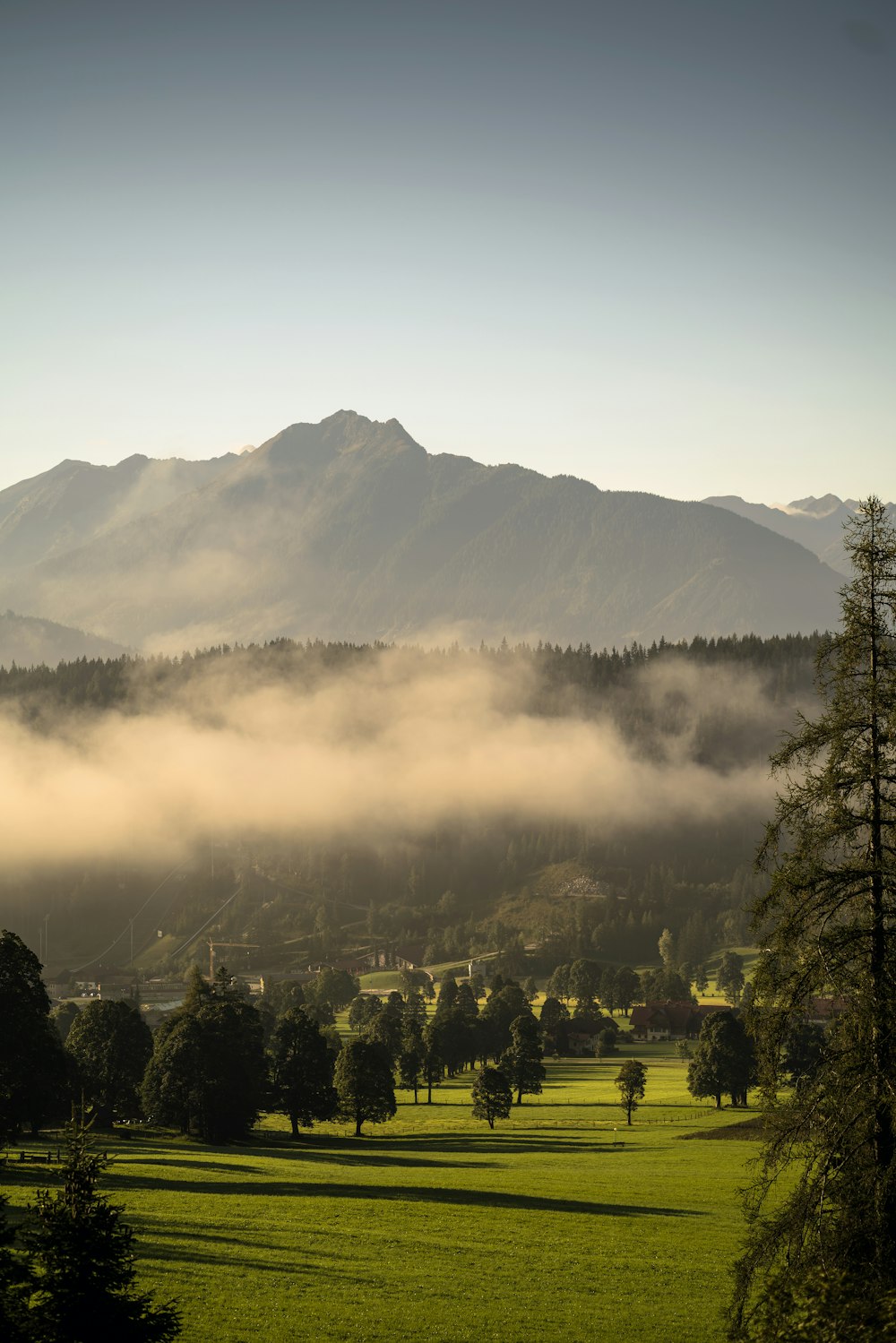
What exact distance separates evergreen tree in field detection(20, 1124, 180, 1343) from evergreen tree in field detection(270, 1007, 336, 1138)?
239ft

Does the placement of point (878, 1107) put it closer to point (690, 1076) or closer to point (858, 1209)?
point (858, 1209)

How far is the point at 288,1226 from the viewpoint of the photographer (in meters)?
58.3

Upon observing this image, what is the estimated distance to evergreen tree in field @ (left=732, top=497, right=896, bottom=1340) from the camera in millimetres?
29047

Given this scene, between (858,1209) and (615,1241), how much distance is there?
3500cm

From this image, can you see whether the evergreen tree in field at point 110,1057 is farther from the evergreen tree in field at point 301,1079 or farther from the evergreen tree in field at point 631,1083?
the evergreen tree in field at point 631,1083

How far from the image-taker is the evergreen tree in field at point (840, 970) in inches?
1144

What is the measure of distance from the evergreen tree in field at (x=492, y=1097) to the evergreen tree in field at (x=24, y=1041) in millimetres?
46726

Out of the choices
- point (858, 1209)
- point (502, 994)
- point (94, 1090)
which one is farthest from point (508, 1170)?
point (502, 994)

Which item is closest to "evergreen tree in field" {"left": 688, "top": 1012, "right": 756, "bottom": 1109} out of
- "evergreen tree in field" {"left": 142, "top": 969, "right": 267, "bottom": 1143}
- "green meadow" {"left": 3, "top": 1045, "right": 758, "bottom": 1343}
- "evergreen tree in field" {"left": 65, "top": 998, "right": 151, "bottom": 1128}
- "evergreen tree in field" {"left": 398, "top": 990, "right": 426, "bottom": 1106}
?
"green meadow" {"left": 3, "top": 1045, "right": 758, "bottom": 1343}

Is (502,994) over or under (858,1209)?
under

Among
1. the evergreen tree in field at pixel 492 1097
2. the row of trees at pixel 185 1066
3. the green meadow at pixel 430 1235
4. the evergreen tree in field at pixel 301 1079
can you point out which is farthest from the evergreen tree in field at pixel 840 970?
the evergreen tree in field at pixel 492 1097

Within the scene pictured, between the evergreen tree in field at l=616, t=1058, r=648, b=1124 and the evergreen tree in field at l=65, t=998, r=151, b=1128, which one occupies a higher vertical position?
the evergreen tree in field at l=65, t=998, r=151, b=1128

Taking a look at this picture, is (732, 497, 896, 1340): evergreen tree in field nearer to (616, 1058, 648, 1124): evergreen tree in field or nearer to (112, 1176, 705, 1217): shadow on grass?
(112, 1176, 705, 1217): shadow on grass

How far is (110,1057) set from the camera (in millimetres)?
101750
